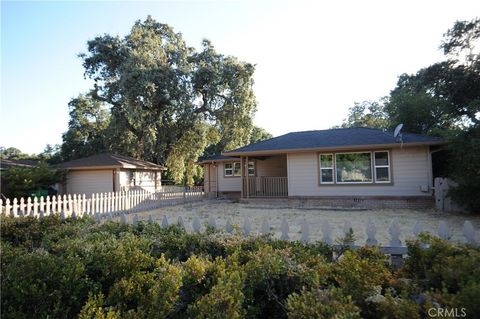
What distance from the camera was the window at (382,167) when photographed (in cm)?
1513

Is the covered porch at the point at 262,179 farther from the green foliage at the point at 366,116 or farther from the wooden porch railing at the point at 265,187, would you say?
the green foliage at the point at 366,116

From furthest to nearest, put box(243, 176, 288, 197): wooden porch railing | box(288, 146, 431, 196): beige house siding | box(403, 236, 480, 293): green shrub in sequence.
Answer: box(243, 176, 288, 197): wooden porch railing, box(288, 146, 431, 196): beige house siding, box(403, 236, 480, 293): green shrub

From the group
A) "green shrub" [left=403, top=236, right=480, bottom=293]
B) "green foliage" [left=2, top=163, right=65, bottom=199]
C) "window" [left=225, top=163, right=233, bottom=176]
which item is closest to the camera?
"green shrub" [left=403, top=236, right=480, bottom=293]

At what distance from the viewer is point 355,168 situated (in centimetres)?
1584

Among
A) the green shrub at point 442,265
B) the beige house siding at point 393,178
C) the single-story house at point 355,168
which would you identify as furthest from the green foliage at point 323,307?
the beige house siding at point 393,178

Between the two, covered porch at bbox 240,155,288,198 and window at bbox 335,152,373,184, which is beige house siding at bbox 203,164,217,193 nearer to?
covered porch at bbox 240,155,288,198

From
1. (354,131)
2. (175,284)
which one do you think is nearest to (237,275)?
(175,284)

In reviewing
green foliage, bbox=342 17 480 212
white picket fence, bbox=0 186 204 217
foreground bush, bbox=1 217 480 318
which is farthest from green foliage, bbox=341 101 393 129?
foreground bush, bbox=1 217 480 318

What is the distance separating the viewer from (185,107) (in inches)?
1117

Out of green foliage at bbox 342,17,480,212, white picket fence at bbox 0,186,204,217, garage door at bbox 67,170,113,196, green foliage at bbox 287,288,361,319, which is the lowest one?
white picket fence at bbox 0,186,204,217

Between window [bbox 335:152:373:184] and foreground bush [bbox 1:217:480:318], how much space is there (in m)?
13.2

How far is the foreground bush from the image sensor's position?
206 centimetres

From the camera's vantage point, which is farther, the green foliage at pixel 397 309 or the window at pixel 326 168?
the window at pixel 326 168

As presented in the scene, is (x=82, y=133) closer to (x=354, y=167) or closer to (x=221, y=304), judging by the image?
(x=354, y=167)
